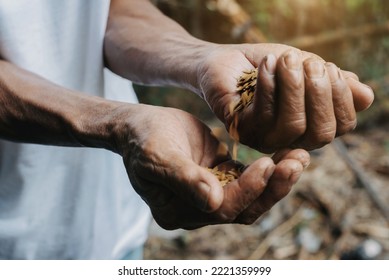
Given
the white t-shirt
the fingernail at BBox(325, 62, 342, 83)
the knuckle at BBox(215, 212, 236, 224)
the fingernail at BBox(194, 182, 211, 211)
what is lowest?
the white t-shirt

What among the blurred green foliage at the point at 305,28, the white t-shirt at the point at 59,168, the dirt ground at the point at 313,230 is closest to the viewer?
the white t-shirt at the point at 59,168

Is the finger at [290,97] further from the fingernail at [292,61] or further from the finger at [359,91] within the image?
the finger at [359,91]

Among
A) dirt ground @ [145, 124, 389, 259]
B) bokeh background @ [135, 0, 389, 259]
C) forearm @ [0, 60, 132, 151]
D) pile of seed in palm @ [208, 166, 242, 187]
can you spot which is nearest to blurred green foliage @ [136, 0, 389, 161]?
bokeh background @ [135, 0, 389, 259]

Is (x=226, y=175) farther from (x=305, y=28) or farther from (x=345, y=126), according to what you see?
(x=305, y=28)

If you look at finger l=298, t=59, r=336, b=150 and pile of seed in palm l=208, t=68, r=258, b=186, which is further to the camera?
pile of seed in palm l=208, t=68, r=258, b=186

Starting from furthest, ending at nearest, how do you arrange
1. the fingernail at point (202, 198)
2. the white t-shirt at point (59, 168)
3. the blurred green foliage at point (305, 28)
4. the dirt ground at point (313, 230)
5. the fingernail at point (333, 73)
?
the blurred green foliage at point (305, 28) < the dirt ground at point (313, 230) < the white t-shirt at point (59, 168) < the fingernail at point (333, 73) < the fingernail at point (202, 198)

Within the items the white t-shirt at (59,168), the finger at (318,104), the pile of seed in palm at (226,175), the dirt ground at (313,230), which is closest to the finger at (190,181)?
the pile of seed in palm at (226,175)

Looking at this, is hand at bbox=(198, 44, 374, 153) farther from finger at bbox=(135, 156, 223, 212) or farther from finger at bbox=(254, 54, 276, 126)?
finger at bbox=(135, 156, 223, 212)
